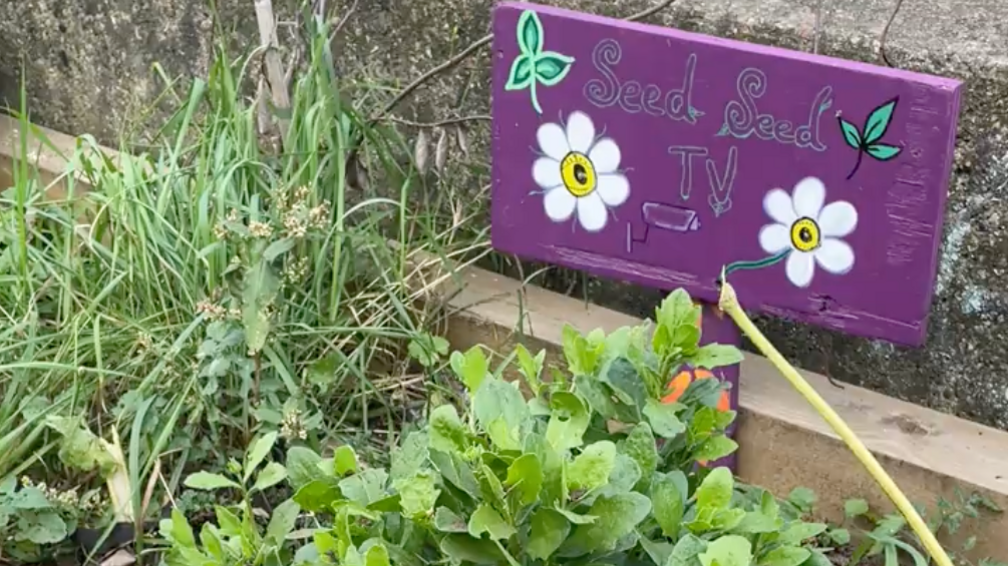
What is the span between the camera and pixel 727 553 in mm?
1360

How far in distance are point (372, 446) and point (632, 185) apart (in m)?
0.68

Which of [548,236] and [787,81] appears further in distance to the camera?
[548,236]

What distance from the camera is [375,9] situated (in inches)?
107

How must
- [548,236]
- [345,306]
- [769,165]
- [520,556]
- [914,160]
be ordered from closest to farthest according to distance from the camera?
→ [520,556], [914,160], [769,165], [548,236], [345,306]

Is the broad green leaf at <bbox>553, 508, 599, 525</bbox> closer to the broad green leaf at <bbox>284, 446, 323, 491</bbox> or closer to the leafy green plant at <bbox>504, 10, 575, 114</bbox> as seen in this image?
the broad green leaf at <bbox>284, 446, 323, 491</bbox>

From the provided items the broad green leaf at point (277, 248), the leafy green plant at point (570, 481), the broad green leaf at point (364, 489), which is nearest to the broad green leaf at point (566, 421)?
the leafy green plant at point (570, 481)

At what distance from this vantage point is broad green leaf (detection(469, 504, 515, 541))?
136 centimetres

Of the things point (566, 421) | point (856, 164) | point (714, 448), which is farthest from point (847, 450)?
point (566, 421)

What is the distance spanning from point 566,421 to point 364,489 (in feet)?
0.82

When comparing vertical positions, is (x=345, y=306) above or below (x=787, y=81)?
below

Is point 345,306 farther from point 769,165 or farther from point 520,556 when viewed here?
point 520,556

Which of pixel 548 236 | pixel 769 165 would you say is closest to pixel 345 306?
pixel 548 236

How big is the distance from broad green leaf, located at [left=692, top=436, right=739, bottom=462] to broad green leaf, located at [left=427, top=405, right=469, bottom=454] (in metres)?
0.35

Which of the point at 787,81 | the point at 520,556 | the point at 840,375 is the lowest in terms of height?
the point at 840,375
